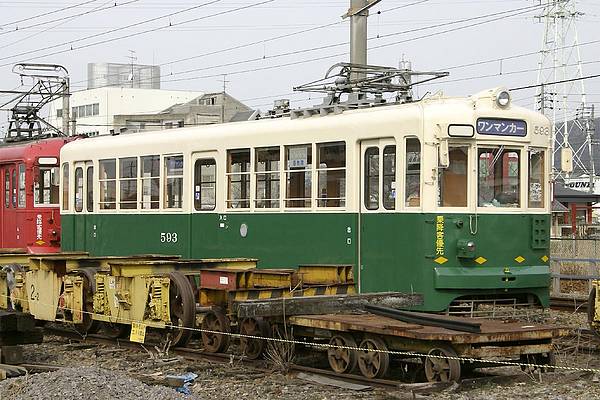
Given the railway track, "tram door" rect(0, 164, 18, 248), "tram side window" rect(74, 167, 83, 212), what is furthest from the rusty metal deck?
"tram door" rect(0, 164, 18, 248)

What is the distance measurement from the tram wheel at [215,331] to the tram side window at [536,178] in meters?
4.20

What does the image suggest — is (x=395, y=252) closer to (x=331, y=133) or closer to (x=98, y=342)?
(x=331, y=133)

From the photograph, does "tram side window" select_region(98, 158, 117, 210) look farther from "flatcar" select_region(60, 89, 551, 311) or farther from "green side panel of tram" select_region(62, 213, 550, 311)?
"green side panel of tram" select_region(62, 213, 550, 311)

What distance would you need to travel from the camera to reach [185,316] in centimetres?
1343

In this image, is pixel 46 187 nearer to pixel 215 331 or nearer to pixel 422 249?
pixel 215 331

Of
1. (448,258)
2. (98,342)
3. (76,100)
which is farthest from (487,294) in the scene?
(76,100)

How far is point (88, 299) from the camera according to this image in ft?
49.6

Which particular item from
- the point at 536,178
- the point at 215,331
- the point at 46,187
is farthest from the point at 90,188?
the point at 536,178

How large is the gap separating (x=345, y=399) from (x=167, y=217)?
24.0ft

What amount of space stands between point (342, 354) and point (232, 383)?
49.4 inches

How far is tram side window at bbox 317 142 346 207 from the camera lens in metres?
13.6

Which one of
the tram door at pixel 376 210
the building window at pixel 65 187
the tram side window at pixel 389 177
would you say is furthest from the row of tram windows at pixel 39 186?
the tram side window at pixel 389 177

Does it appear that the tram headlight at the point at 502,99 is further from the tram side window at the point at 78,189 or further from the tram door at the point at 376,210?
the tram side window at the point at 78,189

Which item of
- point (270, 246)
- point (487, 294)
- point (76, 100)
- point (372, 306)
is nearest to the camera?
point (372, 306)
